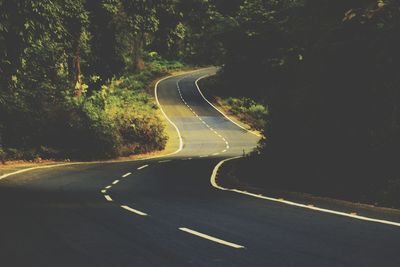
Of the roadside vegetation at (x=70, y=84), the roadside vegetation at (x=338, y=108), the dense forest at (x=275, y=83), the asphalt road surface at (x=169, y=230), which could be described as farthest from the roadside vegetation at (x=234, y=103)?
the asphalt road surface at (x=169, y=230)

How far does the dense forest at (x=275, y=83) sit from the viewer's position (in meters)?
14.7

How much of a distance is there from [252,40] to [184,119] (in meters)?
31.9

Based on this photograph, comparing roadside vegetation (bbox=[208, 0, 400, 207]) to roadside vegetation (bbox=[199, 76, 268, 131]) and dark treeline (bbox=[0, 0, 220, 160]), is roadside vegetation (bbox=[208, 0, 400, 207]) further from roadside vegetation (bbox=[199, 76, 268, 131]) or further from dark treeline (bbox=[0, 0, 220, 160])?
roadside vegetation (bbox=[199, 76, 268, 131])

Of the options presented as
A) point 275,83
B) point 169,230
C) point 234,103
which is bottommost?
point 169,230

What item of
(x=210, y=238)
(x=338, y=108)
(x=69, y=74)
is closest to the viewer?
(x=210, y=238)

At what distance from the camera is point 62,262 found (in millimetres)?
7438

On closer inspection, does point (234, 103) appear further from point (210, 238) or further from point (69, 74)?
point (210, 238)

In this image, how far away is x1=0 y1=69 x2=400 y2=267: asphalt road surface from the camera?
766cm

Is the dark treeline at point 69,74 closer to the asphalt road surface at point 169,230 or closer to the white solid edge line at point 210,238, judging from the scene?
the asphalt road surface at point 169,230

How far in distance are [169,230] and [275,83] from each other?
11.5 meters

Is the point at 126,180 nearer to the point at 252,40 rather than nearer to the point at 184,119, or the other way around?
the point at 252,40

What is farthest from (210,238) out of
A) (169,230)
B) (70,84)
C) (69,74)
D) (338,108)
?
(69,74)

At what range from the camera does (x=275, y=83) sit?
20.5 meters

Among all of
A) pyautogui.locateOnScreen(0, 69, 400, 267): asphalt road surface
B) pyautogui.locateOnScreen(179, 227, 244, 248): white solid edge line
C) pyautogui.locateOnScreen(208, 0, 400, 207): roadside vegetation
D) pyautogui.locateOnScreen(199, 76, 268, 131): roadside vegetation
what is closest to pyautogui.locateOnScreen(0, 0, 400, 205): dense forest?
pyautogui.locateOnScreen(208, 0, 400, 207): roadside vegetation
